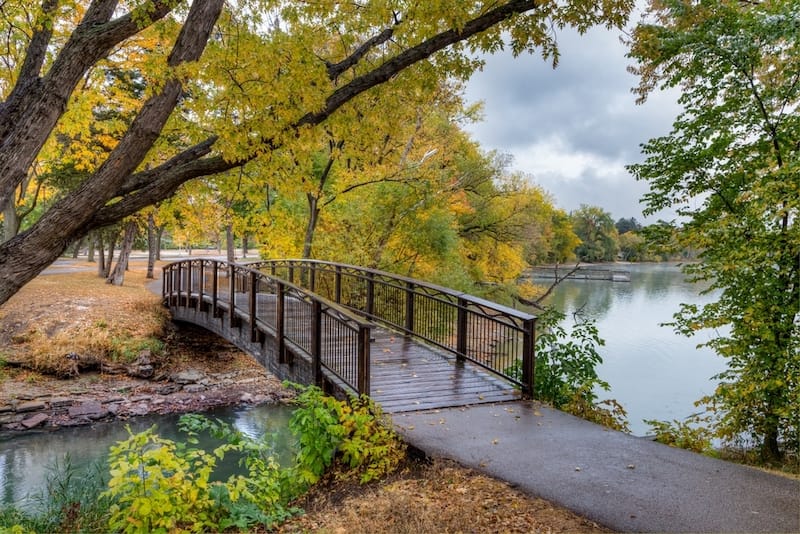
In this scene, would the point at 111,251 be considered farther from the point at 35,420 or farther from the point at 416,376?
the point at 416,376

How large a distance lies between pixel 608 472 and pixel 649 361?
50.8 ft

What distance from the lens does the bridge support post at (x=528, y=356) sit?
5.67 m

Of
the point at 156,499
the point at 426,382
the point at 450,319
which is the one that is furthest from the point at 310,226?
the point at 156,499

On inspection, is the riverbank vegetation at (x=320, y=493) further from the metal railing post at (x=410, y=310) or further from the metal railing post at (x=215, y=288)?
the metal railing post at (x=215, y=288)

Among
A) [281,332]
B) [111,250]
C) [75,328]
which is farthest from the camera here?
[111,250]

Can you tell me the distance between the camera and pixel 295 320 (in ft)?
24.2

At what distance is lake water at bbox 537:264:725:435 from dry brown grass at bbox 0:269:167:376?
11361 mm

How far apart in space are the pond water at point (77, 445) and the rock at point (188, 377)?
1832mm

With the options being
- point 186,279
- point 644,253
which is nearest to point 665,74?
point 644,253

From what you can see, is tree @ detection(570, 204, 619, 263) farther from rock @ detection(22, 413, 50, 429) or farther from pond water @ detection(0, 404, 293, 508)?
rock @ detection(22, 413, 50, 429)

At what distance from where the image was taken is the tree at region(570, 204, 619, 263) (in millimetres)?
63625

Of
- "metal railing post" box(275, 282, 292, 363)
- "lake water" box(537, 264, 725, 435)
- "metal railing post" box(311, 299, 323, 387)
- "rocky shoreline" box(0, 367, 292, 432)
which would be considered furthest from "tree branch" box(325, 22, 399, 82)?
"rocky shoreline" box(0, 367, 292, 432)

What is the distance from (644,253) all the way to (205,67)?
20.9 ft

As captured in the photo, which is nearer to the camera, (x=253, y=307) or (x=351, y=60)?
(x=351, y=60)
